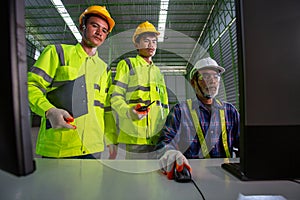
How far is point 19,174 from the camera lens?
0.30m

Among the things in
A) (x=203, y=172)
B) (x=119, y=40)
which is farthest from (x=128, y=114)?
(x=119, y=40)

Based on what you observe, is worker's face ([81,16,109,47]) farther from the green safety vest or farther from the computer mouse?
the computer mouse

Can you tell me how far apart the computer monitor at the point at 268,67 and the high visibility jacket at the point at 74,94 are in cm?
86

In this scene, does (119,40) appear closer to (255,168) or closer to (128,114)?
(128,114)

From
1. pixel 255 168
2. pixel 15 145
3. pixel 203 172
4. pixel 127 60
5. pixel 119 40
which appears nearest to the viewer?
pixel 15 145

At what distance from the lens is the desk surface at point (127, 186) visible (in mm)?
508

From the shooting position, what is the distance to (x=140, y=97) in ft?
4.58

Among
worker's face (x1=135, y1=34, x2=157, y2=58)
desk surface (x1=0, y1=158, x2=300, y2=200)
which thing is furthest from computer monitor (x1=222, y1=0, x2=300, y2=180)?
worker's face (x1=135, y1=34, x2=157, y2=58)

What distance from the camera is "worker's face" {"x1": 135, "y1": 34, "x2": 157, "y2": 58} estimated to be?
4.84ft

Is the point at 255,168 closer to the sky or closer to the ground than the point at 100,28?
closer to the ground

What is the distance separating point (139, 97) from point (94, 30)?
47 cm

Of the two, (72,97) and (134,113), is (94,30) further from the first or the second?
(134,113)

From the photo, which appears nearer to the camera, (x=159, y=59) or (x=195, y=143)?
(x=195, y=143)

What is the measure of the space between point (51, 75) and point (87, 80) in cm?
19
